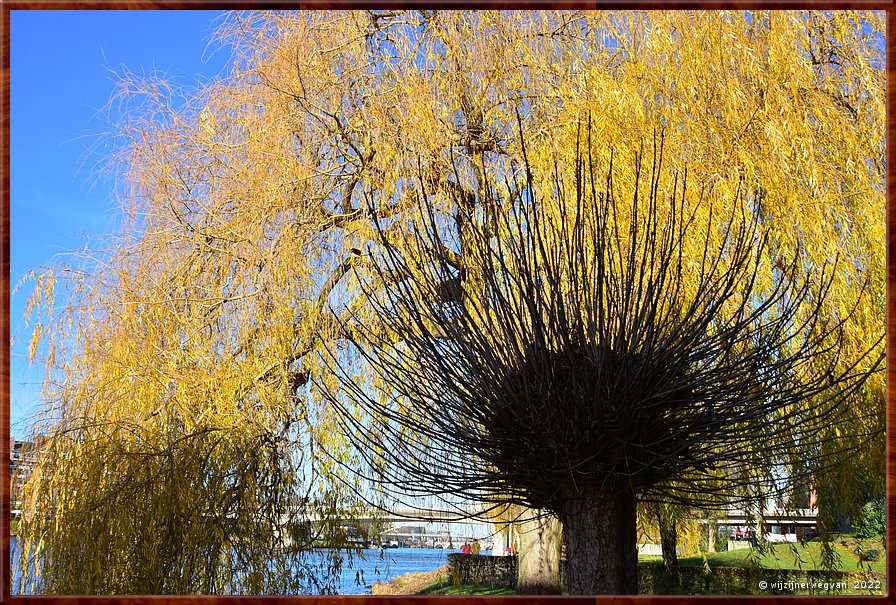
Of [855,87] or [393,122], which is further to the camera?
[393,122]

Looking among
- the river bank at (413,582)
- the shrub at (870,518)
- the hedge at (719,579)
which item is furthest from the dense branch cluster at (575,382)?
the river bank at (413,582)

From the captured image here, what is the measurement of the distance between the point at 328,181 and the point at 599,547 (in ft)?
9.89

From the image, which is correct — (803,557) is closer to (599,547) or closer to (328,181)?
(599,547)

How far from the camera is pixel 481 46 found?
4.95 metres

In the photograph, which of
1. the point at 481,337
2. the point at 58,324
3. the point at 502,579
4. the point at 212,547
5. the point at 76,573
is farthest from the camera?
the point at 502,579

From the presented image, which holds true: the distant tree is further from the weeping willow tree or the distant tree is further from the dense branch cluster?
the weeping willow tree

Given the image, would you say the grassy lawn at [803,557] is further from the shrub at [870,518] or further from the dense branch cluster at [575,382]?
the dense branch cluster at [575,382]

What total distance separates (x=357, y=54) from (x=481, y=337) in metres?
2.95

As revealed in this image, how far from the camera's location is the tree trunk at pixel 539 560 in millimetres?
5535

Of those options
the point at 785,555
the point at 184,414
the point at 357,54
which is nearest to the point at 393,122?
the point at 357,54

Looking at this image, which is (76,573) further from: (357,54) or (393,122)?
(357,54)

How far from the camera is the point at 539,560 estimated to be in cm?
558

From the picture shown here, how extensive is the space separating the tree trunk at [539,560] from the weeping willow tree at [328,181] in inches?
75.2

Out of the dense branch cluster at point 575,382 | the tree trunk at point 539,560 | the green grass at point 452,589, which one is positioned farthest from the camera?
the green grass at point 452,589
